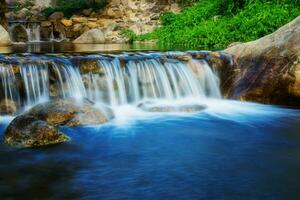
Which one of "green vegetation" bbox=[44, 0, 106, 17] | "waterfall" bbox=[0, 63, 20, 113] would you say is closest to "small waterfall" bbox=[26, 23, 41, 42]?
"green vegetation" bbox=[44, 0, 106, 17]

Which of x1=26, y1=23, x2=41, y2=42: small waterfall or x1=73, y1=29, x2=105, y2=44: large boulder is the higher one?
x1=26, y1=23, x2=41, y2=42: small waterfall

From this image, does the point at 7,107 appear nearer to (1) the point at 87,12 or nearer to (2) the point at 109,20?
(2) the point at 109,20

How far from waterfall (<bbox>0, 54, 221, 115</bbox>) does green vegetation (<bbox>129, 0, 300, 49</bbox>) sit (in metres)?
6.03

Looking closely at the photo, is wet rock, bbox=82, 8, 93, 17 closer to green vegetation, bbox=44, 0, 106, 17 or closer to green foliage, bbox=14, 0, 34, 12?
green vegetation, bbox=44, 0, 106, 17

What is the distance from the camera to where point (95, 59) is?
403 inches

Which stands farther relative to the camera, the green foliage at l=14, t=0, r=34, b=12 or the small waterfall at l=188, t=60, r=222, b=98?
the green foliage at l=14, t=0, r=34, b=12

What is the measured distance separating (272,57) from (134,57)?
3.18 m

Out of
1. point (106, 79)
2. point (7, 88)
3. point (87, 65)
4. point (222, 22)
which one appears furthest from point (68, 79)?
point (222, 22)

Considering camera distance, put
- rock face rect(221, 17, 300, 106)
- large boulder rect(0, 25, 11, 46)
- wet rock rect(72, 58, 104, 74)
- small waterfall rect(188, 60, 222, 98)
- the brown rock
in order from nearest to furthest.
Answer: rock face rect(221, 17, 300, 106) → wet rock rect(72, 58, 104, 74) → small waterfall rect(188, 60, 222, 98) → large boulder rect(0, 25, 11, 46) → the brown rock

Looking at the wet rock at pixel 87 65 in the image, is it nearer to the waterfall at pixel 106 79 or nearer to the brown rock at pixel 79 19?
the waterfall at pixel 106 79

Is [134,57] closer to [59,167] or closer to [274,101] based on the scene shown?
[274,101]

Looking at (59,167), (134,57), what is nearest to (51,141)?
(59,167)

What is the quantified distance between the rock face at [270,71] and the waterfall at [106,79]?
603 mm

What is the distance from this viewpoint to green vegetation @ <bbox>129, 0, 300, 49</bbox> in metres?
→ 16.8
